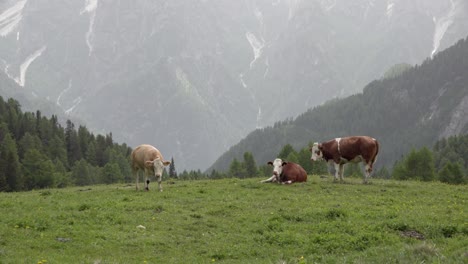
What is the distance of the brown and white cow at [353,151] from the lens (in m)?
33.1

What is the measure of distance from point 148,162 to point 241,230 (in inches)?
524

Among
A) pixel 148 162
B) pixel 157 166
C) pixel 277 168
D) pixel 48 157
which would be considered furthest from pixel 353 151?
pixel 48 157

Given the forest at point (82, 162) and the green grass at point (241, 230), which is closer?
the green grass at point (241, 230)

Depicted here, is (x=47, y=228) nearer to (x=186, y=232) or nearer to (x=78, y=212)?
(x=78, y=212)

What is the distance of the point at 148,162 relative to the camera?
31.3m

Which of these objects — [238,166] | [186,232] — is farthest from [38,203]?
[238,166]

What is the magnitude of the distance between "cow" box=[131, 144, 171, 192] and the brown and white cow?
39.1 ft

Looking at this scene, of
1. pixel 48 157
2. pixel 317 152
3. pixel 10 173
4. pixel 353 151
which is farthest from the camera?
pixel 48 157

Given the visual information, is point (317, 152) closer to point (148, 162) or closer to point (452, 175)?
point (148, 162)

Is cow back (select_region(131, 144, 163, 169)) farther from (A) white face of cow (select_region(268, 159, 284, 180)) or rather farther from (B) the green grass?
(A) white face of cow (select_region(268, 159, 284, 180))

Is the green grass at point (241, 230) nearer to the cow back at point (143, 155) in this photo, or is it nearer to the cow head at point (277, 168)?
the cow back at point (143, 155)

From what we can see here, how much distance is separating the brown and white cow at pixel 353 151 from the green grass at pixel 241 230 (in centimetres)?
636

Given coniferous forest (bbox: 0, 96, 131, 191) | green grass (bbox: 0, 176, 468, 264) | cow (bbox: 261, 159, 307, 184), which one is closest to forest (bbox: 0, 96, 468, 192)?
coniferous forest (bbox: 0, 96, 131, 191)

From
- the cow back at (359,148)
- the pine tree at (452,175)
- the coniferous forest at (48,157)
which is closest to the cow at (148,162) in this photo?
the cow back at (359,148)
